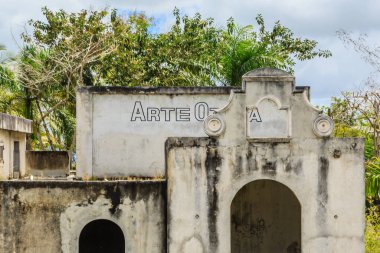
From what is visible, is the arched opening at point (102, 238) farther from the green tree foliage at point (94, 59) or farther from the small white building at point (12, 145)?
the green tree foliage at point (94, 59)

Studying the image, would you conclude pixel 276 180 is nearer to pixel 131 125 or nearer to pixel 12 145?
pixel 131 125

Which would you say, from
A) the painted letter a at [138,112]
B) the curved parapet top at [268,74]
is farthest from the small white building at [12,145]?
the curved parapet top at [268,74]

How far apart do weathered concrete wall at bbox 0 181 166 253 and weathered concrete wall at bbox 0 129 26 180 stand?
3478 mm

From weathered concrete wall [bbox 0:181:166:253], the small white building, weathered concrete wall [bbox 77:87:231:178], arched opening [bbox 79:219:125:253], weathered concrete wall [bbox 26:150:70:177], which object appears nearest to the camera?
weathered concrete wall [bbox 0:181:166:253]

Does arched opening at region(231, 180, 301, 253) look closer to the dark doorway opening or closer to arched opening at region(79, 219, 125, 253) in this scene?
arched opening at region(79, 219, 125, 253)

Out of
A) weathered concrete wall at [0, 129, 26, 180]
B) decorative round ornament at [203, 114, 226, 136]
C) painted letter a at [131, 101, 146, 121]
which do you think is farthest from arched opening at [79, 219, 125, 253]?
decorative round ornament at [203, 114, 226, 136]

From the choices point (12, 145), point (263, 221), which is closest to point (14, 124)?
point (12, 145)

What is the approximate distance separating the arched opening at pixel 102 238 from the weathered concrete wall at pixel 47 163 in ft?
14.6

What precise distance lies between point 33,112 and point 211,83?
8.48 m

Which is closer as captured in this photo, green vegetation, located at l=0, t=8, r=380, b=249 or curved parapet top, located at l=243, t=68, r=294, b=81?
curved parapet top, located at l=243, t=68, r=294, b=81

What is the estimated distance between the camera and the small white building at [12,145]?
19.6 metres

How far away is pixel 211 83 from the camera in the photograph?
25.7 metres

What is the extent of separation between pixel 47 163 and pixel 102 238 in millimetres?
5021

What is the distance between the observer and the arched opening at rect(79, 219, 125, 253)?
1873cm
